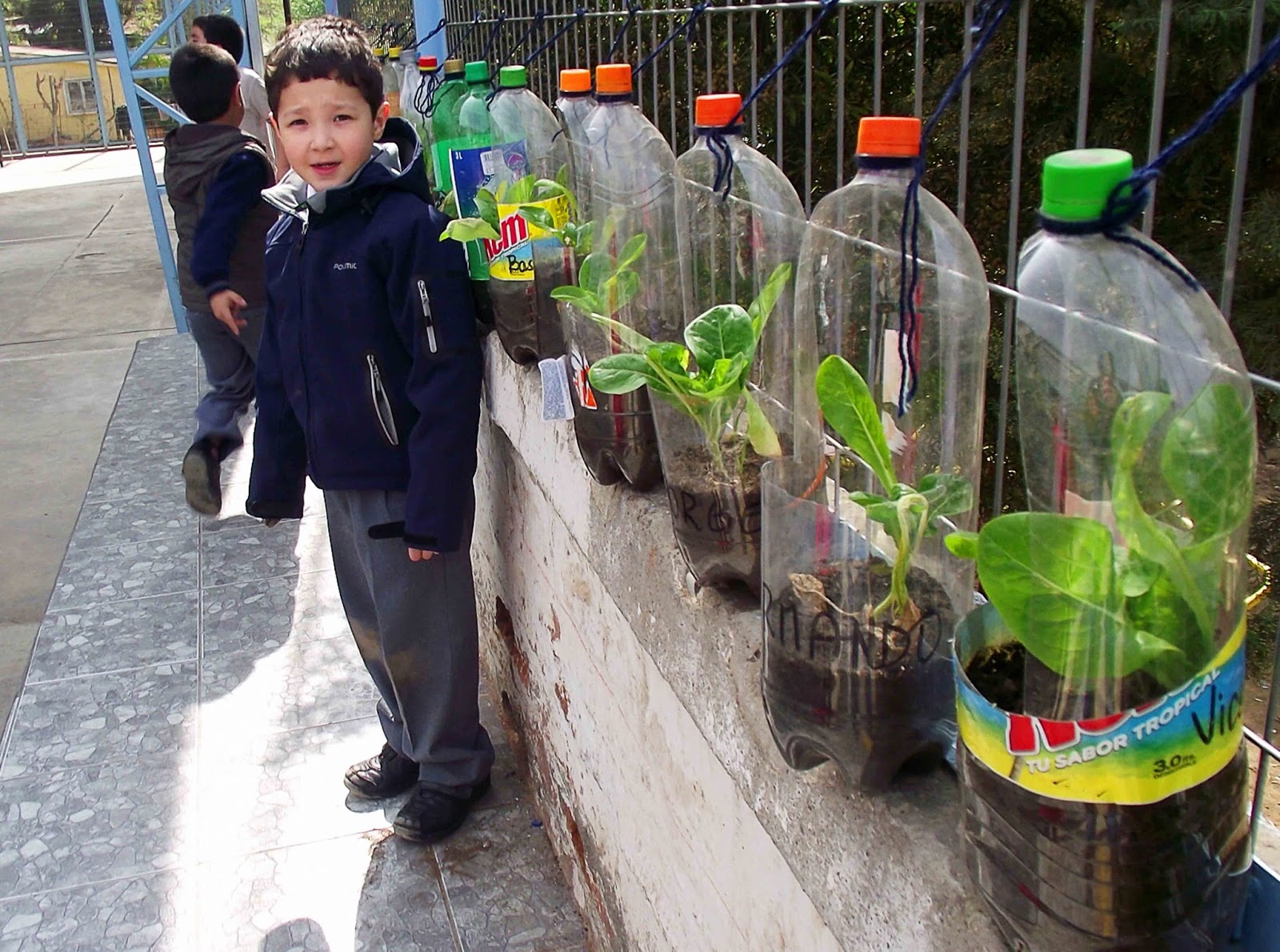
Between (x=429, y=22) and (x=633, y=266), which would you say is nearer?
(x=633, y=266)

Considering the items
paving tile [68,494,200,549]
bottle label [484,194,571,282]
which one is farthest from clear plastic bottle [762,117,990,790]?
paving tile [68,494,200,549]

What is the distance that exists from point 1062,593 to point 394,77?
4794 mm

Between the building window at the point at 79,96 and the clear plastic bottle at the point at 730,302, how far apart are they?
2384 cm

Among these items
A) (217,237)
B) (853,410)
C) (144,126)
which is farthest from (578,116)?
(144,126)

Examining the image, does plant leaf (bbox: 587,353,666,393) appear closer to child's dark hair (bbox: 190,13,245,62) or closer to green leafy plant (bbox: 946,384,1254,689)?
green leafy plant (bbox: 946,384,1254,689)

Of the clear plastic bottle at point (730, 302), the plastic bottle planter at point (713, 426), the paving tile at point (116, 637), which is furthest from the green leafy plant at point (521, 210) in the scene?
the paving tile at point (116, 637)

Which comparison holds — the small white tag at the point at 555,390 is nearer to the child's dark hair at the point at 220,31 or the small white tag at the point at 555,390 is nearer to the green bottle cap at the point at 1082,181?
the green bottle cap at the point at 1082,181

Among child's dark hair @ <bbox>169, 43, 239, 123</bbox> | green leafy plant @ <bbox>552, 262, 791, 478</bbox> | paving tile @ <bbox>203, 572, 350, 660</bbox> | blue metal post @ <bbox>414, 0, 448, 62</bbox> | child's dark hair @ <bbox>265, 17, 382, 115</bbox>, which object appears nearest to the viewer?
green leafy plant @ <bbox>552, 262, 791, 478</bbox>

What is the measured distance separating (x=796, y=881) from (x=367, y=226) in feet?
6.00

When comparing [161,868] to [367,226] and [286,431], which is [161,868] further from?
[367,226]

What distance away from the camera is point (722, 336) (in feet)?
5.17

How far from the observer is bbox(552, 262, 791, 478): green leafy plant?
1.57 meters

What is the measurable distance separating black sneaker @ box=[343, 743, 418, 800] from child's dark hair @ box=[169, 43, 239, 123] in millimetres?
3166

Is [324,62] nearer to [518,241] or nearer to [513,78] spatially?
[513,78]
